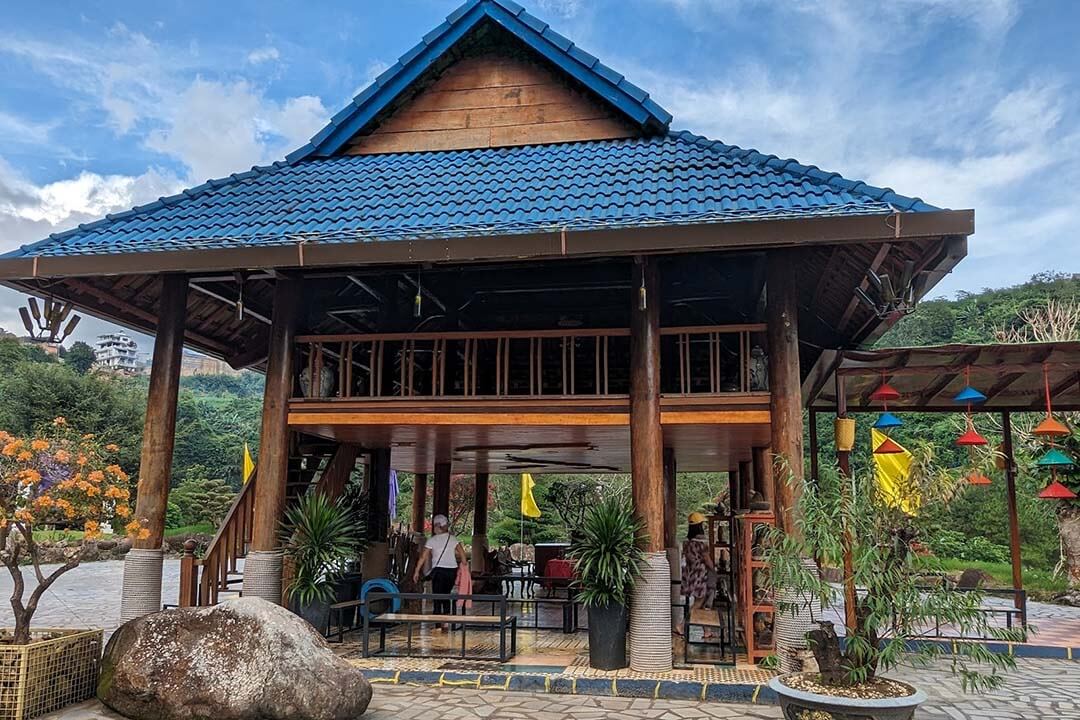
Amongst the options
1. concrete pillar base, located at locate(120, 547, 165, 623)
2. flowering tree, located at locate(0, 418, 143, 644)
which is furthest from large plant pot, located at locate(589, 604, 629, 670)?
concrete pillar base, located at locate(120, 547, 165, 623)

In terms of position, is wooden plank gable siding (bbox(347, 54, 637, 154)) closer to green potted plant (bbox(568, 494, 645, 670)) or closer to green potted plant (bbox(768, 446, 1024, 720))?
green potted plant (bbox(568, 494, 645, 670))

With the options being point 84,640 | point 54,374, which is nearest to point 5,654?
point 84,640

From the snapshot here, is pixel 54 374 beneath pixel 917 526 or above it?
above

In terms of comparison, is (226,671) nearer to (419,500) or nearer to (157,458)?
(157,458)

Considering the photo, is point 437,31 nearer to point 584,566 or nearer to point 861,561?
point 584,566

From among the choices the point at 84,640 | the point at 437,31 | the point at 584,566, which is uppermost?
the point at 437,31

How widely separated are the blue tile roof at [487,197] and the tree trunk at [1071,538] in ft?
37.7

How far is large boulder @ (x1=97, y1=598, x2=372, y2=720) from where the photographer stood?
18.4 feet

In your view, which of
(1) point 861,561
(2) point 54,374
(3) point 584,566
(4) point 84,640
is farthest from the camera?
(2) point 54,374

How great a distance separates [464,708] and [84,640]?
117 inches

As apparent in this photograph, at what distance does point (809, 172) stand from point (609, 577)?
423 cm

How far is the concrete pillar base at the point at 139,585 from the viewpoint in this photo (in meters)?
8.09

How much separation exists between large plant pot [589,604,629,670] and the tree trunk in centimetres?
1206

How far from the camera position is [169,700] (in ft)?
18.6
